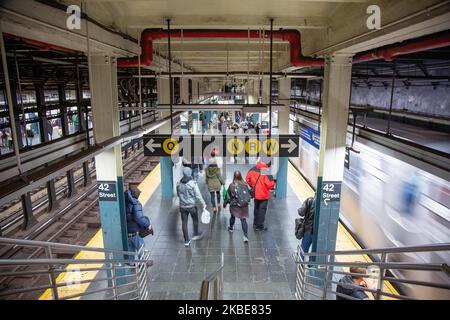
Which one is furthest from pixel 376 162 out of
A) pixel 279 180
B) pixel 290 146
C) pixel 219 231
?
pixel 290 146

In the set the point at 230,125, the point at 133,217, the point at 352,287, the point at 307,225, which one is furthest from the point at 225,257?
the point at 230,125

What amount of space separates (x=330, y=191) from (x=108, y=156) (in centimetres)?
371

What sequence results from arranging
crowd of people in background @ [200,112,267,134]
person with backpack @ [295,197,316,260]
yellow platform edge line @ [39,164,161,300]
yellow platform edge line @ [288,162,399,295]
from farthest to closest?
1. crowd of people in background @ [200,112,267,134]
2. yellow platform edge line @ [288,162,399,295]
3. person with backpack @ [295,197,316,260]
4. yellow platform edge line @ [39,164,161,300]

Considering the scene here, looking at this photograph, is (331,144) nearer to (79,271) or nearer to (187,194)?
(187,194)

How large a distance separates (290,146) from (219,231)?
130 inches

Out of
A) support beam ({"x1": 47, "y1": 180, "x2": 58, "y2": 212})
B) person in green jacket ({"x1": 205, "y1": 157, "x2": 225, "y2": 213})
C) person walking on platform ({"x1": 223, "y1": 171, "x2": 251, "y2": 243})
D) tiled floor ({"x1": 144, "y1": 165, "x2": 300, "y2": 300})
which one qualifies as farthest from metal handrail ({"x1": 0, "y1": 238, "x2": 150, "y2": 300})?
support beam ({"x1": 47, "y1": 180, "x2": 58, "y2": 212})

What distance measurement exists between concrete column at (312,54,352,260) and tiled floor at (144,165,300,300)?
1014 millimetres

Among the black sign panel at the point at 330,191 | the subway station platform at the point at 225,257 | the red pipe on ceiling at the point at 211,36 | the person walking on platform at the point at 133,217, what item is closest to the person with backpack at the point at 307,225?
the black sign panel at the point at 330,191

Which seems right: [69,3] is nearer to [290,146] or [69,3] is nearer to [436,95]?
[290,146]

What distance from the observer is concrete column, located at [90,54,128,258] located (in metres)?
4.59

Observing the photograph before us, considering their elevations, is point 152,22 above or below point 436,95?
above

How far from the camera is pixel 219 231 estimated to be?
7.12 m

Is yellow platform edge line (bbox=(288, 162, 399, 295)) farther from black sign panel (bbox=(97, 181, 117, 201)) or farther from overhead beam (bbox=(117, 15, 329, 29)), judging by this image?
black sign panel (bbox=(97, 181, 117, 201))
